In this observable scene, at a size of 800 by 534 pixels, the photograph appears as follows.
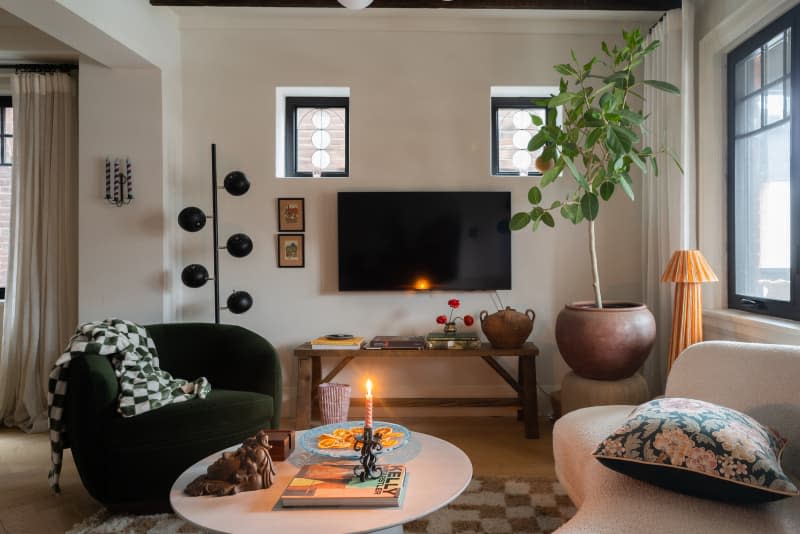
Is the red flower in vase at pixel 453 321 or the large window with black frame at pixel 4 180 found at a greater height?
the large window with black frame at pixel 4 180

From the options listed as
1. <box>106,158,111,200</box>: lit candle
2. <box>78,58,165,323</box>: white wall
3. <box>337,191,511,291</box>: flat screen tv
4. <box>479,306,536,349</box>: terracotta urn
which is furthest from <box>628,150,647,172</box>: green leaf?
<box>106,158,111,200</box>: lit candle

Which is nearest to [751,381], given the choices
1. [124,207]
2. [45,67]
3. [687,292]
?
[687,292]

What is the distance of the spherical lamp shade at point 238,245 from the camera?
3701mm

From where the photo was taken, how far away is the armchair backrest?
1.75 m

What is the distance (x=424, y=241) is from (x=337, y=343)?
91cm

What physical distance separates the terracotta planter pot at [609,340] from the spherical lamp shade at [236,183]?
215 cm

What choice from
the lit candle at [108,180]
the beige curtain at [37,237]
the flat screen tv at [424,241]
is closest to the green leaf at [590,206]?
the flat screen tv at [424,241]

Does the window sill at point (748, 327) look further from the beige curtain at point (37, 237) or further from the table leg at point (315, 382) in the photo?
the beige curtain at point (37, 237)

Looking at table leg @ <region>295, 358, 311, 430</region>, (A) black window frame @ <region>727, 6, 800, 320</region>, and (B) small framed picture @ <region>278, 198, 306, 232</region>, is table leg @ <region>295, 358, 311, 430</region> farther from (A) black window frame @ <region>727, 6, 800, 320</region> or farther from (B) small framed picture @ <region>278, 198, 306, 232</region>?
(A) black window frame @ <region>727, 6, 800, 320</region>

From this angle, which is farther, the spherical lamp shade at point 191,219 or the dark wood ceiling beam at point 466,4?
the dark wood ceiling beam at point 466,4

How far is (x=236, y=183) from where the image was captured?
3.66 meters

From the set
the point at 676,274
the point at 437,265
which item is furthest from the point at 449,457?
the point at 437,265

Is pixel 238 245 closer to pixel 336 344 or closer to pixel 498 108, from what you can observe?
pixel 336 344

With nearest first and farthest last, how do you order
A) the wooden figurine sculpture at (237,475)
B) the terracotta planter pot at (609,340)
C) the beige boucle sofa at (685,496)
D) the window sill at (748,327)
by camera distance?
1. the beige boucle sofa at (685,496)
2. the wooden figurine sculpture at (237,475)
3. the window sill at (748,327)
4. the terracotta planter pot at (609,340)
